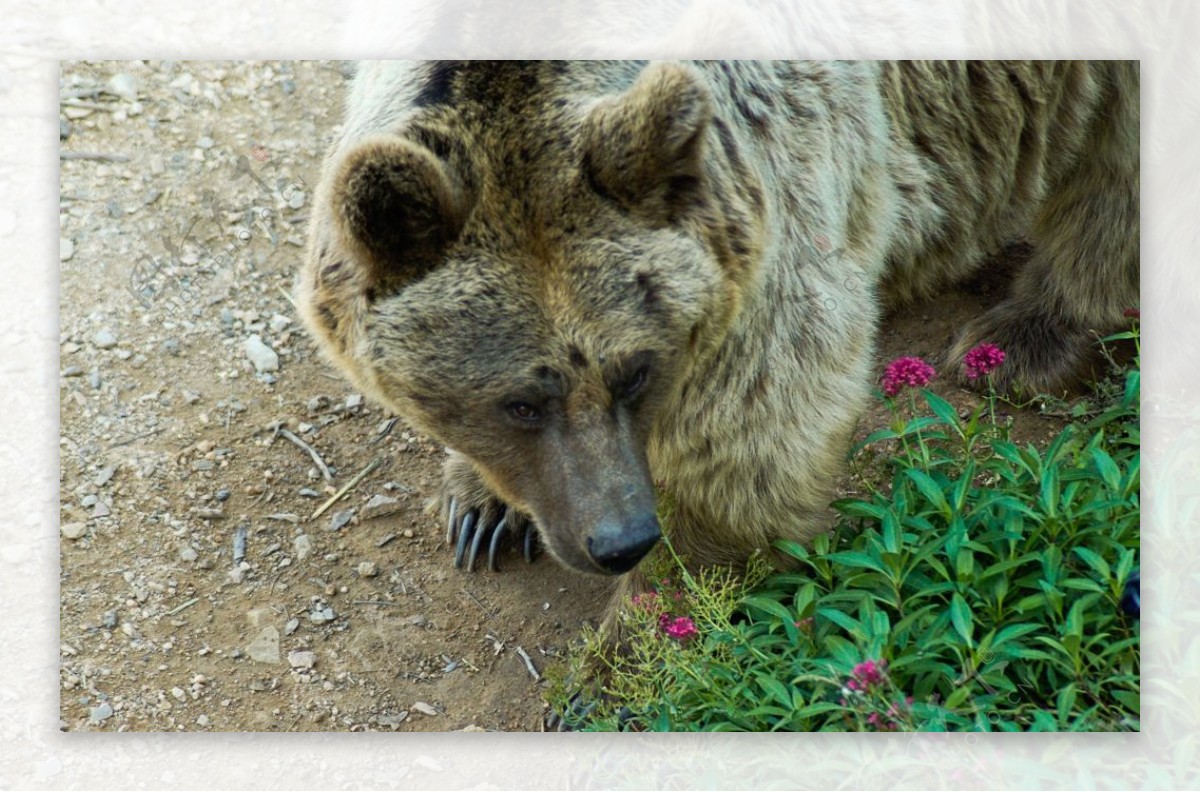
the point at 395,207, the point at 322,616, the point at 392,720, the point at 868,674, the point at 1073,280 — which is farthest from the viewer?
the point at 1073,280

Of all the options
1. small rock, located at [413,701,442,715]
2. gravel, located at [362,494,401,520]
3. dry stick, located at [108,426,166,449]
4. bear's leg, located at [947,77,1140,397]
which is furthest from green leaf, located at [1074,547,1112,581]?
dry stick, located at [108,426,166,449]

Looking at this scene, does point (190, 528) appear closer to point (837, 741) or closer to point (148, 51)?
point (148, 51)

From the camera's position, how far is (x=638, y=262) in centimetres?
277

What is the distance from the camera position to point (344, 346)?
2.93 metres

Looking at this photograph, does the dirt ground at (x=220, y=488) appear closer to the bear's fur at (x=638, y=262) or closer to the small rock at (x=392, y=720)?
the small rock at (x=392, y=720)

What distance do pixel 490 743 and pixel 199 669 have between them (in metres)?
0.70

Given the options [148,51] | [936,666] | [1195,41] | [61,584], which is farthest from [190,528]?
[1195,41]

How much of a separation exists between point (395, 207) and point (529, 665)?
1353 mm

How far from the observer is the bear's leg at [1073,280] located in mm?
3848

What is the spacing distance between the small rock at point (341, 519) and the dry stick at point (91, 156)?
3.32 feet

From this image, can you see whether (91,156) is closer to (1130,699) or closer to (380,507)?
(380,507)

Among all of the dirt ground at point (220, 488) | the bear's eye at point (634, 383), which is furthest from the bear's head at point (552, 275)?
the dirt ground at point (220, 488)

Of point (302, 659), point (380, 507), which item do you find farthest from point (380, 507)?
point (302, 659)

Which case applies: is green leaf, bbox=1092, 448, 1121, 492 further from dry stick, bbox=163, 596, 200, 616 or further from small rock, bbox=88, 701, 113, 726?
small rock, bbox=88, 701, 113, 726
